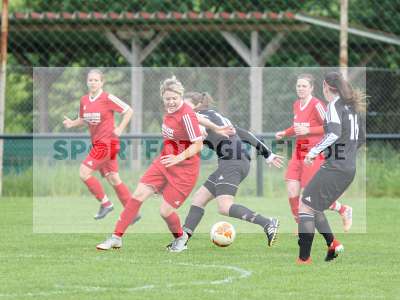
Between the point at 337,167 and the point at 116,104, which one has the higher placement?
the point at 116,104

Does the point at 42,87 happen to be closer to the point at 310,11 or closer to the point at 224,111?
the point at 224,111

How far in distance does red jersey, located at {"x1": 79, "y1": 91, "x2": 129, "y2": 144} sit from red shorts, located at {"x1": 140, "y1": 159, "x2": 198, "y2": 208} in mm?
2882

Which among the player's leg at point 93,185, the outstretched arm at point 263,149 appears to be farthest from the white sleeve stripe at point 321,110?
the player's leg at point 93,185

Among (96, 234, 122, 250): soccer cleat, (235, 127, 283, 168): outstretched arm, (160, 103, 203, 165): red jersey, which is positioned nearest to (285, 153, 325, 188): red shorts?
(235, 127, 283, 168): outstretched arm

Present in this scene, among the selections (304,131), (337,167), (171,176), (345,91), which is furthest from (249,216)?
(345,91)

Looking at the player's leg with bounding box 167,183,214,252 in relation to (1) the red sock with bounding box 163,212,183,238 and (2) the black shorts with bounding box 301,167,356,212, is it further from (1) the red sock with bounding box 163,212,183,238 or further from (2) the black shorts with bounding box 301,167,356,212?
(2) the black shorts with bounding box 301,167,356,212

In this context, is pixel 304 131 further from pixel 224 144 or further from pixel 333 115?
pixel 333 115

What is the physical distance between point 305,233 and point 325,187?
45 centimetres

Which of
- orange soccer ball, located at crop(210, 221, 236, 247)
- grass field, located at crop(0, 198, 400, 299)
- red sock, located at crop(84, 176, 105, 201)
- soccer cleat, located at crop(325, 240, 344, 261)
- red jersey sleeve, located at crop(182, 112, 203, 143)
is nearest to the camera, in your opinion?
grass field, located at crop(0, 198, 400, 299)

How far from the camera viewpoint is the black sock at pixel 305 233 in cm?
923

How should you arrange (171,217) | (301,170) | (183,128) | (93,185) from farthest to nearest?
(93,185) → (301,170) → (171,217) → (183,128)

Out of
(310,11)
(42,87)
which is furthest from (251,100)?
(310,11)

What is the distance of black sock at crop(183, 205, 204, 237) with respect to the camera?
10789 mm

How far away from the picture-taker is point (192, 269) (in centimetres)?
891
